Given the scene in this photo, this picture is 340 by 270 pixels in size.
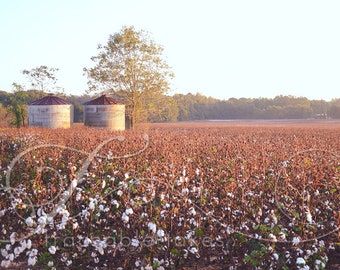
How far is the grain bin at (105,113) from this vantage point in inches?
1545

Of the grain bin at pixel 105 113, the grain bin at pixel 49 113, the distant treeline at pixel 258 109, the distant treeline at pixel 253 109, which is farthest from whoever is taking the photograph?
the distant treeline at pixel 258 109

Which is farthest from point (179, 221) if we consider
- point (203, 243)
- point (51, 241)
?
point (51, 241)

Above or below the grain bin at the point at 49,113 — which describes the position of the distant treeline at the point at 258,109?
above

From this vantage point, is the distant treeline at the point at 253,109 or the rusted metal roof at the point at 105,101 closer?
the rusted metal roof at the point at 105,101

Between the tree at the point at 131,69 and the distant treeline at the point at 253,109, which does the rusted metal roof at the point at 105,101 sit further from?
the distant treeline at the point at 253,109

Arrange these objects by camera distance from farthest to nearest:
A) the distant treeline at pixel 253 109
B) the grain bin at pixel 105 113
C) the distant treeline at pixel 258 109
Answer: the distant treeline at pixel 258 109 < the distant treeline at pixel 253 109 < the grain bin at pixel 105 113

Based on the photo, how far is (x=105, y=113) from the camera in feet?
129

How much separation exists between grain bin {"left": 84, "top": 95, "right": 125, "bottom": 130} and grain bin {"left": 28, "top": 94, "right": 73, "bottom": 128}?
2.48 metres

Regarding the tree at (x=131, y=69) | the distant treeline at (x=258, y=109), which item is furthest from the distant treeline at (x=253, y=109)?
the tree at (x=131, y=69)

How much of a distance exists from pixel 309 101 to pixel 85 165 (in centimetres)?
14071

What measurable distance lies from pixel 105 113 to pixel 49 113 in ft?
18.3

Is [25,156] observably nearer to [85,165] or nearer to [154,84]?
[85,165]

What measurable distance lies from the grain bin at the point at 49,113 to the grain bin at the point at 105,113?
8.13 feet

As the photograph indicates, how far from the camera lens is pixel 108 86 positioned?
41.2 m
